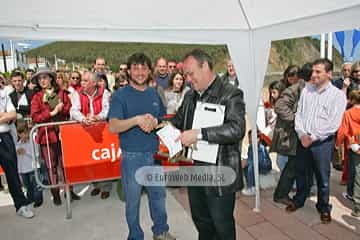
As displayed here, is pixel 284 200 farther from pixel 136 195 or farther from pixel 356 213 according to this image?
pixel 136 195

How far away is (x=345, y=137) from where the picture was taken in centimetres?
344

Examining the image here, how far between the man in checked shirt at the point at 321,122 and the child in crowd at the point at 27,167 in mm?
3332

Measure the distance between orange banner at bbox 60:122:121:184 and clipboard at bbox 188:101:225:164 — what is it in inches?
73.5

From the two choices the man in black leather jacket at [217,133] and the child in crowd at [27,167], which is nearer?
the man in black leather jacket at [217,133]

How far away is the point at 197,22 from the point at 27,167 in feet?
9.29

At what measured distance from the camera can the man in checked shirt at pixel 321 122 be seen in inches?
116

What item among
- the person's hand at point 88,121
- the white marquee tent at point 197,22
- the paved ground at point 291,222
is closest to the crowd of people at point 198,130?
the person's hand at point 88,121

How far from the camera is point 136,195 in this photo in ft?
8.68

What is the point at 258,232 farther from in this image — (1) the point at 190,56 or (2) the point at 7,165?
(2) the point at 7,165

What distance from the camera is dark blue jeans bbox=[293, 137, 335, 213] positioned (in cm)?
312

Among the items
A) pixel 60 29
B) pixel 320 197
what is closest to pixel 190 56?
pixel 60 29

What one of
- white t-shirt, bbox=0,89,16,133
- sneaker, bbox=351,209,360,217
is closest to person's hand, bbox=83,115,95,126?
white t-shirt, bbox=0,89,16,133

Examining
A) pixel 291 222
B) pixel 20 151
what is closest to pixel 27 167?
pixel 20 151

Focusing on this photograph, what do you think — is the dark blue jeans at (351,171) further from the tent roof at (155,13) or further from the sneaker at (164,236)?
the sneaker at (164,236)
